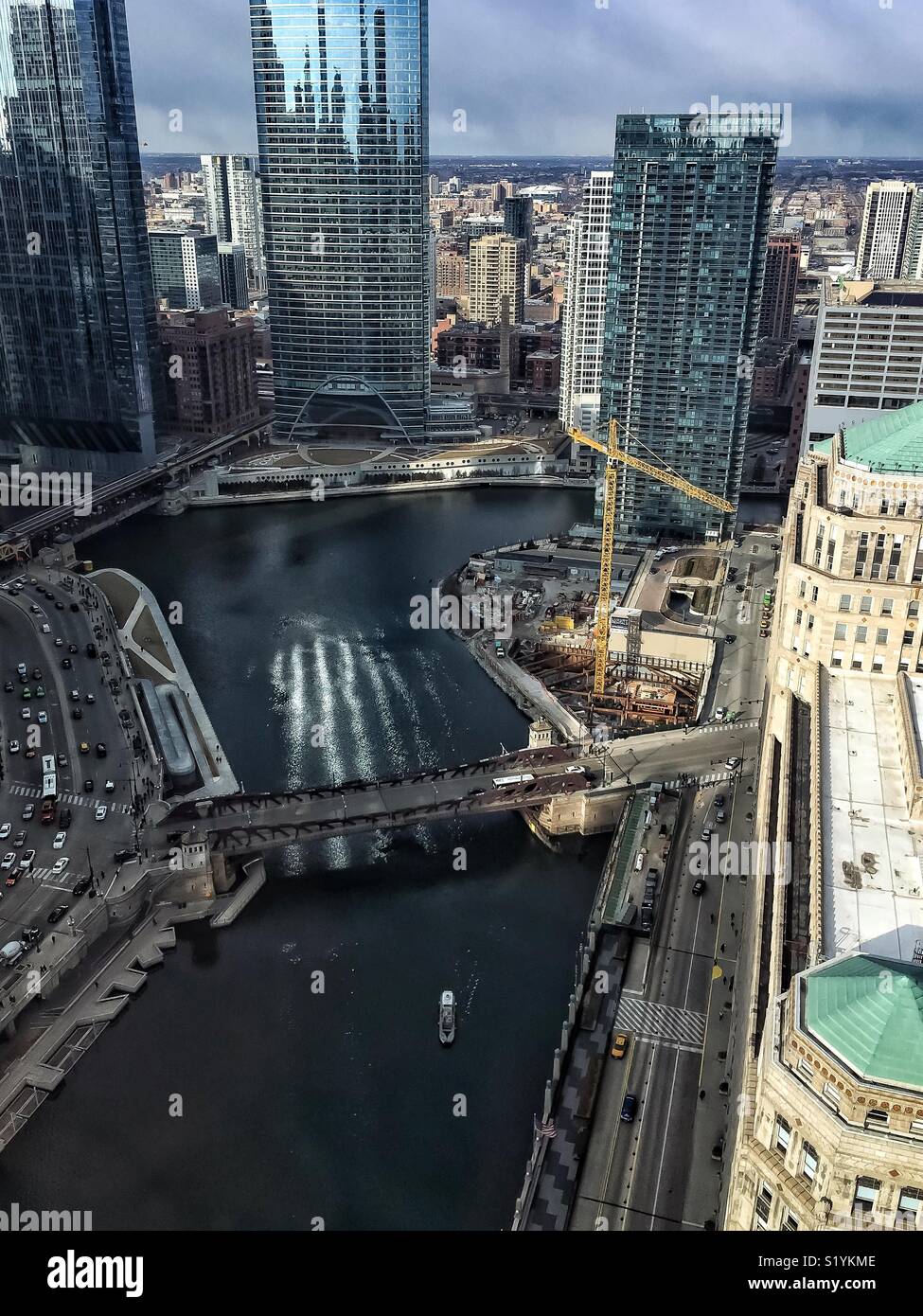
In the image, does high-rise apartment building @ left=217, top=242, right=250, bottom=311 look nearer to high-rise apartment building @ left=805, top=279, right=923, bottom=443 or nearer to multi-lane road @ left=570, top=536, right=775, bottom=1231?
high-rise apartment building @ left=805, top=279, right=923, bottom=443

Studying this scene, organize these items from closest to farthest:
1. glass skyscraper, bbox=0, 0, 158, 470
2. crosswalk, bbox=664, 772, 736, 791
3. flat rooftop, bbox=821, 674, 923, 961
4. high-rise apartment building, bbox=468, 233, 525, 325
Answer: flat rooftop, bbox=821, 674, 923, 961 → crosswalk, bbox=664, 772, 736, 791 → glass skyscraper, bbox=0, 0, 158, 470 → high-rise apartment building, bbox=468, 233, 525, 325

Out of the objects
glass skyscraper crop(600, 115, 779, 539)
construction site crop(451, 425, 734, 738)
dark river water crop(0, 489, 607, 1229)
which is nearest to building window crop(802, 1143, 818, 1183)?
dark river water crop(0, 489, 607, 1229)

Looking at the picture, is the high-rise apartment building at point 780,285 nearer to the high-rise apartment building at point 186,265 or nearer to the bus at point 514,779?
the high-rise apartment building at point 186,265

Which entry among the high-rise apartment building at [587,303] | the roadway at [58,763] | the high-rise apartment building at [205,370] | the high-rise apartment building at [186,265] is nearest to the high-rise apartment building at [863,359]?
the high-rise apartment building at [587,303]

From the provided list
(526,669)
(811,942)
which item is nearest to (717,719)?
(526,669)

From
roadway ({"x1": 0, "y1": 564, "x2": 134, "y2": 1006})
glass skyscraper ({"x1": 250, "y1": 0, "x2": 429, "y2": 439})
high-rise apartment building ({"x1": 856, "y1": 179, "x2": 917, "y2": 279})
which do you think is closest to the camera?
roadway ({"x1": 0, "y1": 564, "x2": 134, "y2": 1006})
